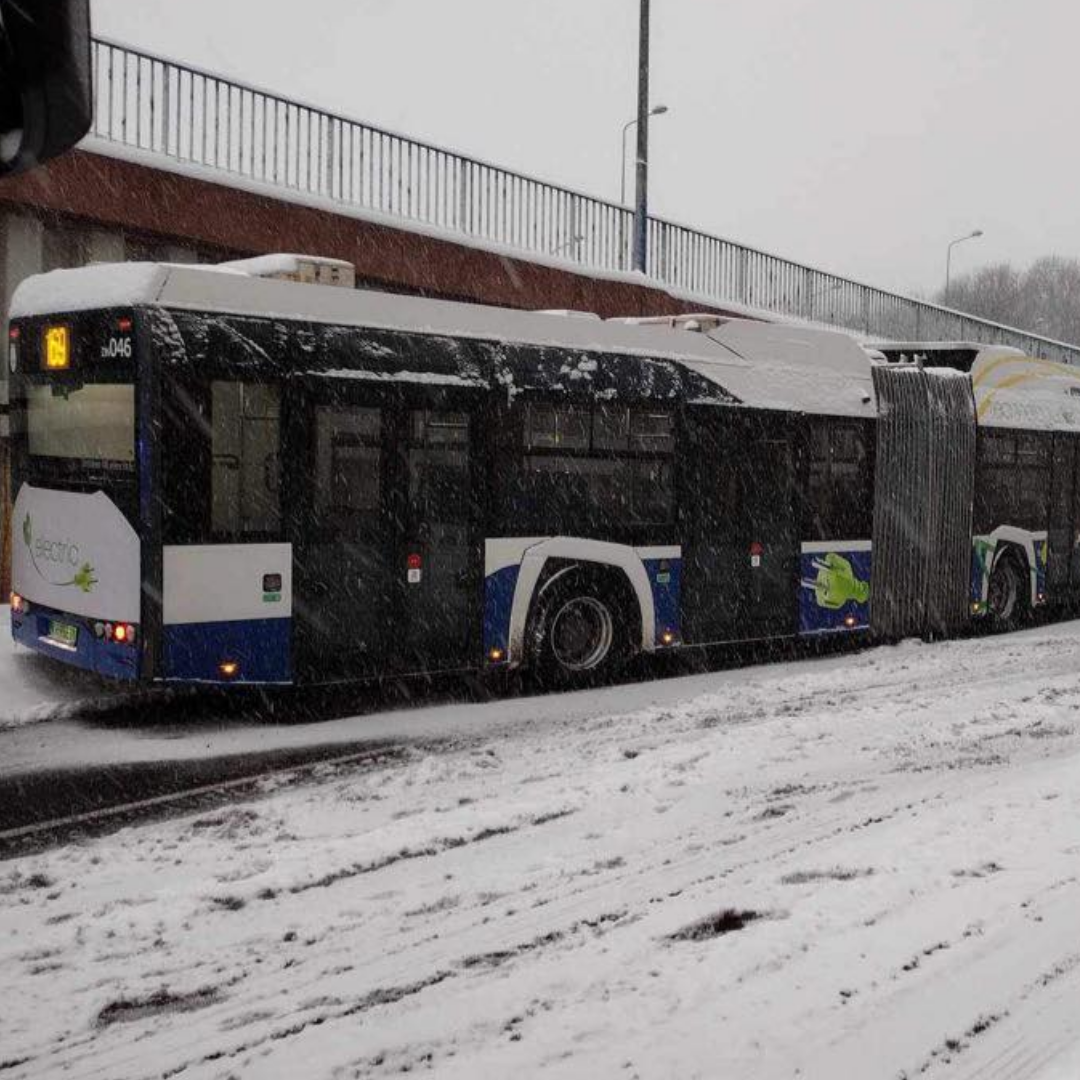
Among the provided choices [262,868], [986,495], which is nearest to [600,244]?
[986,495]

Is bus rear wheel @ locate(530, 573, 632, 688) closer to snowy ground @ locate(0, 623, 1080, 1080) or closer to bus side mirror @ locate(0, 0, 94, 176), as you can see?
snowy ground @ locate(0, 623, 1080, 1080)

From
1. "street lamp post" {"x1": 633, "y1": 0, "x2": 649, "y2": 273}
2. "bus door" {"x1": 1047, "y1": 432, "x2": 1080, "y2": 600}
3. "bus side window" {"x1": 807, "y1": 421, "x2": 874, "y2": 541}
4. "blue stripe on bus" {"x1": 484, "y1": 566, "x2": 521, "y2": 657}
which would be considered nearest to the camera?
"blue stripe on bus" {"x1": 484, "y1": 566, "x2": 521, "y2": 657}

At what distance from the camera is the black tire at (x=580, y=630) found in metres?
11.1

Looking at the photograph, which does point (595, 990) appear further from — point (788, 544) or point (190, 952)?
point (788, 544)

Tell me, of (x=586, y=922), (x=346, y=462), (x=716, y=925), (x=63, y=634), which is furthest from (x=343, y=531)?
(x=716, y=925)

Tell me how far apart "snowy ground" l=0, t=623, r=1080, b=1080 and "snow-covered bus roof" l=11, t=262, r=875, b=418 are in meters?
3.23

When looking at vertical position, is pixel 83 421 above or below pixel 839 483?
above

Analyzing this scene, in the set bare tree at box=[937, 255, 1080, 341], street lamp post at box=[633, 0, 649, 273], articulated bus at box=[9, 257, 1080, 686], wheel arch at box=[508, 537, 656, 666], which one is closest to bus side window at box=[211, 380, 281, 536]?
articulated bus at box=[9, 257, 1080, 686]

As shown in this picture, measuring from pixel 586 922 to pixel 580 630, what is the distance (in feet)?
20.1

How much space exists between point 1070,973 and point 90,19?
4233 mm

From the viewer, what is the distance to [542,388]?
36.1 ft

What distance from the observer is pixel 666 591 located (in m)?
11.9

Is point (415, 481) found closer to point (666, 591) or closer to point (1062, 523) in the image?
point (666, 591)

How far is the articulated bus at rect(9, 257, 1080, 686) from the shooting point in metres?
9.12
